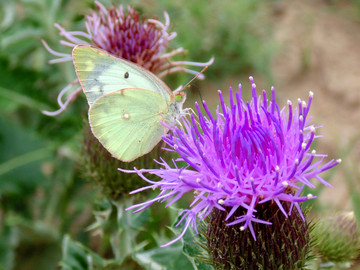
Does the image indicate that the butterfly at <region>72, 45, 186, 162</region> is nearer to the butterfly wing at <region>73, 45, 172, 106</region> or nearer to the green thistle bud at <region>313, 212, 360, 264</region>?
the butterfly wing at <region>73, 45, 172, 106</region>

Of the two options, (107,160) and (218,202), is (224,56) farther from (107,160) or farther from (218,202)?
(218,202)

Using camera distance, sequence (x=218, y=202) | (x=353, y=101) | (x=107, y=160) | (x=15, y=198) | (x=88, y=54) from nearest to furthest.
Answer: (x=218, y=202) → (x=88, y=54) → (x=107, y=160) → (x=15, y=198) → (x=353, y=101)

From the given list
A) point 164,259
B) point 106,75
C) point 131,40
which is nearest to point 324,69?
point 131,40

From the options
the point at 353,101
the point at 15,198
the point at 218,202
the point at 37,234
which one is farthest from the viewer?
the point at 353,101

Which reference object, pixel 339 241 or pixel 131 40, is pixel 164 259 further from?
pixel 131 40

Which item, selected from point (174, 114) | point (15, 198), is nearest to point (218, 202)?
point (174, 114)

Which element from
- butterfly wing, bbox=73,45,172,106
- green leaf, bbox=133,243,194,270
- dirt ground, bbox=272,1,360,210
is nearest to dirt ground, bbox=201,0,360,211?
dirt ground, bbox=272,1,360,210
